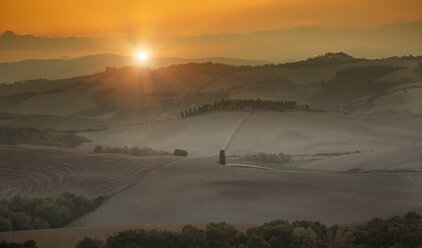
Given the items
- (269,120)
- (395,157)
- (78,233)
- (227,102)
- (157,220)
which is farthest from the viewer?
(227,102)

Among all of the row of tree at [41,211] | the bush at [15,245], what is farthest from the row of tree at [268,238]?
the row of tree at [41,211]

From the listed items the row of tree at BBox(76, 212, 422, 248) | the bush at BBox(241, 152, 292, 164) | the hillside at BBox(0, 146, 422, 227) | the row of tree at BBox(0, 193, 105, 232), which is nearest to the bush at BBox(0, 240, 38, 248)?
the row of tree at BBox(76, 212, 422, 248)

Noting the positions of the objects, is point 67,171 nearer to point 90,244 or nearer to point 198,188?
point 198,188

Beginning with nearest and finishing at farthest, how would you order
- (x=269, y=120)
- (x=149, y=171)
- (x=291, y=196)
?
(x=291, y=196) < (x=149, y=171) < (x=269, y=120)

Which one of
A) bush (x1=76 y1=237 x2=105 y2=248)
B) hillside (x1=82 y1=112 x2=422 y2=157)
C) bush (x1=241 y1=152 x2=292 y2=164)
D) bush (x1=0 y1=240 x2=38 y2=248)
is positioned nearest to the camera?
bush (x1=0 y1=240 x2=38 y2=248)

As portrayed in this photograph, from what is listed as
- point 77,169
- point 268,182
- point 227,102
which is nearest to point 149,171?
point 77,169

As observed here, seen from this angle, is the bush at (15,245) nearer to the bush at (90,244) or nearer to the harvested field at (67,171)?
the bush at (90,244)

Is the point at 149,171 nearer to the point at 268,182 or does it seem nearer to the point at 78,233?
the point at 268,182

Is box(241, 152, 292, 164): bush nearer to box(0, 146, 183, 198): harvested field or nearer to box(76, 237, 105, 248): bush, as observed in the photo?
box(0, 146, 183, 198): harvested field
